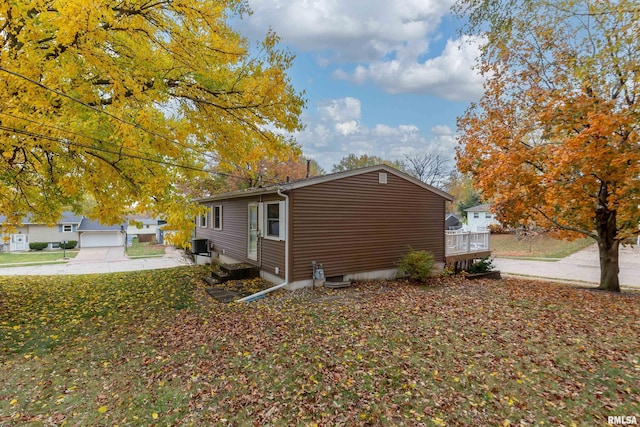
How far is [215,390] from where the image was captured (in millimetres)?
3674

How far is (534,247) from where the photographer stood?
997 inches

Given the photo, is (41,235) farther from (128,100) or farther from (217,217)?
(128,100)

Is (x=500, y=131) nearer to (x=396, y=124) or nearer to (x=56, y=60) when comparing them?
(x=56, y=60)

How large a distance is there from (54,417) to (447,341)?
514 cm

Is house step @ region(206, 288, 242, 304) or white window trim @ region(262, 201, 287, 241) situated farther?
white window trim @ region(262, 201, 287, 241)

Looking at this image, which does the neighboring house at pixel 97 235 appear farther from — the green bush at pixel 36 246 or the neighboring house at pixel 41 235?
the green bush at pixel 36 246

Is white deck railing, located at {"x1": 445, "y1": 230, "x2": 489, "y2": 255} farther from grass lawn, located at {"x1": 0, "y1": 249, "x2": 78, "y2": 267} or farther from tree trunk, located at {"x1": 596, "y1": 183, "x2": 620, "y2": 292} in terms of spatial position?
grass lawn, located at {"x1": 0, "y1": 249, "x2": 78, "y2": 267}

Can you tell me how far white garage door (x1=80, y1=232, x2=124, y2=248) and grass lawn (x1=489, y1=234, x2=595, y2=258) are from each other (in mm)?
35679

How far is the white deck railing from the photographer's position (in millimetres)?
12727

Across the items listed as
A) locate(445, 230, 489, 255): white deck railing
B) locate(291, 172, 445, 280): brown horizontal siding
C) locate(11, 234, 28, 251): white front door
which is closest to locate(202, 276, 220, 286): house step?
locate(291, 172, 445, 280): brown horizontal siding

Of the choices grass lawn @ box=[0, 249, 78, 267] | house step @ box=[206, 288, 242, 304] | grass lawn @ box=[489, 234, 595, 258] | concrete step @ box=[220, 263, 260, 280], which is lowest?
grass lawn @ box=[0, 249, 78, 267]

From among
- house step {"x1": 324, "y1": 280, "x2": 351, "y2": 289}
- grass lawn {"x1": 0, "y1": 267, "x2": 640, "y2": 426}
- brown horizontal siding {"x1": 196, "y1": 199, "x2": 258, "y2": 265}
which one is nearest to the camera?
grass lawn {"x1": 0, "y1": 267, "x2": 640, "y2": 426}

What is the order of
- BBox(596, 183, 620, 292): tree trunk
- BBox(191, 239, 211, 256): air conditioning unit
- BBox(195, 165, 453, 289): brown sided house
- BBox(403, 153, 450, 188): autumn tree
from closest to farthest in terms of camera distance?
1. BBox(195, 165, 453, 289): brown sided house
2. BBox(596, 183, 620, 292): tree trunk
3. BBox(191, 239, 211, 256): air conditioning unit
4. BBox(403, 153, 450, 188): autumn tree

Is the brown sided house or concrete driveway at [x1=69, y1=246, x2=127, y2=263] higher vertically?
the brown sided house
